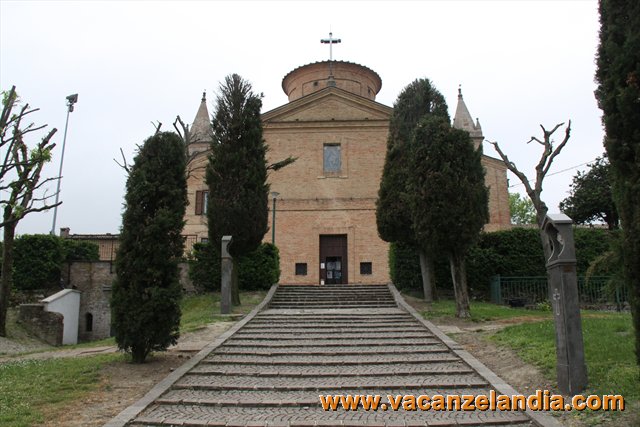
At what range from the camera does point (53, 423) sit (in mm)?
6047

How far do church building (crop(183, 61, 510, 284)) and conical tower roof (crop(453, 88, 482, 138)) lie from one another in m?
12.2

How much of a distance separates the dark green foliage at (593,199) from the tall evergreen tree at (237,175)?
18691 millimetres

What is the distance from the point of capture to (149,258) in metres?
9.05

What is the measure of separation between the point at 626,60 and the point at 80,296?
2123 cm

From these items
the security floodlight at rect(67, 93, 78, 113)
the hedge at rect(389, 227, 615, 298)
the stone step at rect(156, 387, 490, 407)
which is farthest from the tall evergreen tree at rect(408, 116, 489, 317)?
the security floodlight at rect(67, 93, 78, 113)

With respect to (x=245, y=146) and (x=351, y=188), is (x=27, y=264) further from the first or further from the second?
(x=351, y=188)

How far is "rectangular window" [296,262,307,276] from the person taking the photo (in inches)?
943

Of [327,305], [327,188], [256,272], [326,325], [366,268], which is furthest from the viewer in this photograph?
[327,188]

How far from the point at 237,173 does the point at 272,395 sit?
34.8 feet

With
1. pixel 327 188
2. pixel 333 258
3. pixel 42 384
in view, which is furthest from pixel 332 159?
pixel 42 384

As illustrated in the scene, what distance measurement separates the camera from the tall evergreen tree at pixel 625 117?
218 inches

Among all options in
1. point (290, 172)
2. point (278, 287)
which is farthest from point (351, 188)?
point (278, 287)

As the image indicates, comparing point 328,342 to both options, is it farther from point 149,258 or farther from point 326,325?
point 149,258

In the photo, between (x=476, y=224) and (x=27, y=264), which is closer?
(x=476, y=224)
